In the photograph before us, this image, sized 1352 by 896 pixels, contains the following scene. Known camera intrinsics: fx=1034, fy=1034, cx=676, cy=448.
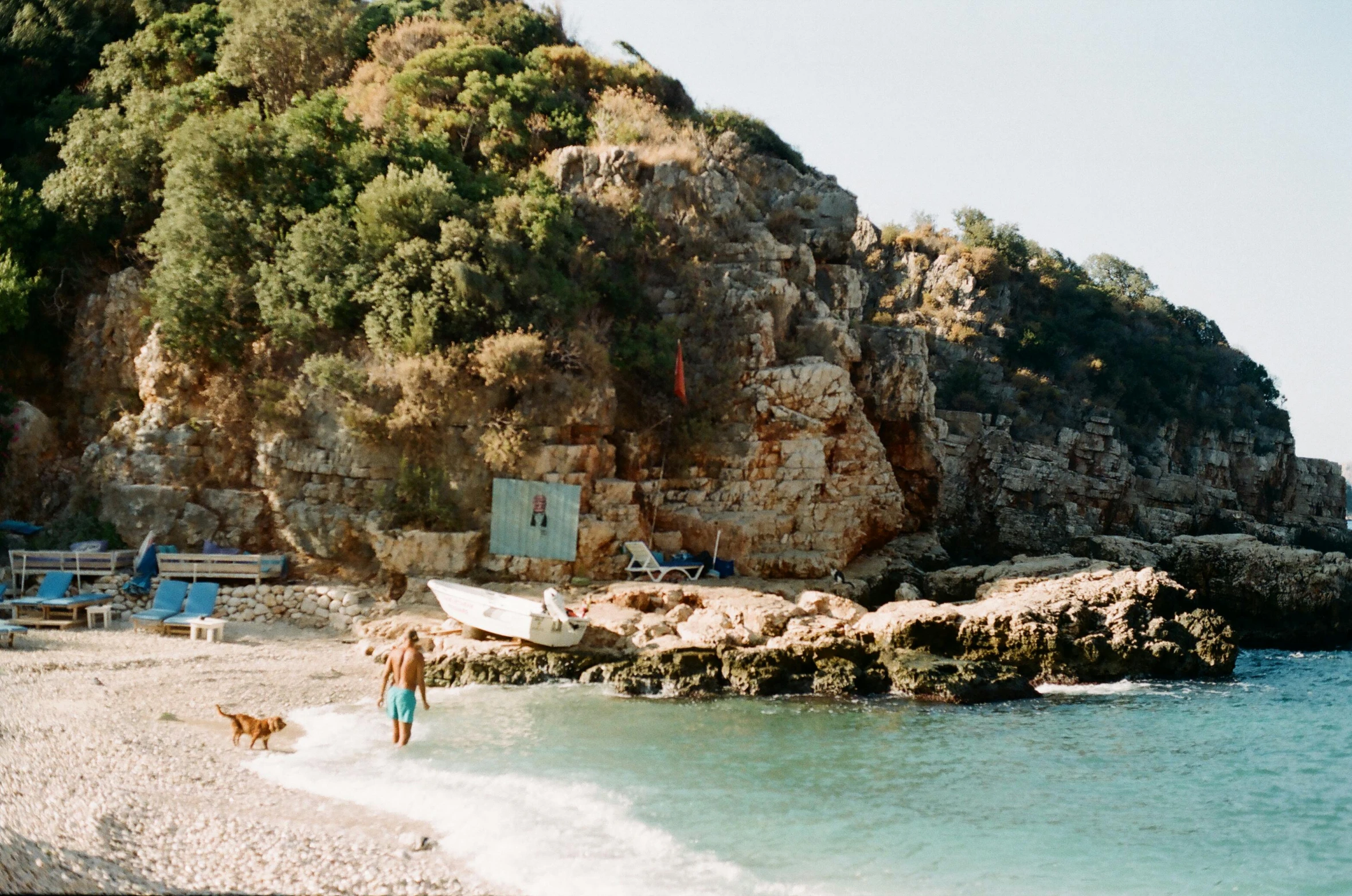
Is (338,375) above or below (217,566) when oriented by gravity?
above

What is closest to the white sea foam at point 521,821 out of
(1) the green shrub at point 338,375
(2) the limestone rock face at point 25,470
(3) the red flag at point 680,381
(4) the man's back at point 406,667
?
(4) the man's back at point 406,667

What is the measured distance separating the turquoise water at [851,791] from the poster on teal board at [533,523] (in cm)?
417

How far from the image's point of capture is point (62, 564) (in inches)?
783

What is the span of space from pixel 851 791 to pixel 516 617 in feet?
23.0

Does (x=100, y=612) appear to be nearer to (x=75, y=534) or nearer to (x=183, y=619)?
(x=183, y=619)

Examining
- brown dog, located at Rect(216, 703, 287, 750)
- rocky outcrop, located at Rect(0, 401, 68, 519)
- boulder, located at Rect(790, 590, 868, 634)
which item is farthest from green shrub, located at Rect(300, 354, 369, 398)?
→ boulder, located at Rect(790, 590, 868, 634)

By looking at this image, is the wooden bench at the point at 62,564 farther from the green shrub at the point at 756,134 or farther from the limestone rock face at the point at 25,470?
the green shrub at the point at 756,134

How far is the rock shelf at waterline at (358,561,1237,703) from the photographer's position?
Answer: 17.0m

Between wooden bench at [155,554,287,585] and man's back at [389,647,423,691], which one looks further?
wooden bench at [155,554,287,585]

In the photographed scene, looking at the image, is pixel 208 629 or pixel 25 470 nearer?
pixel 208 629

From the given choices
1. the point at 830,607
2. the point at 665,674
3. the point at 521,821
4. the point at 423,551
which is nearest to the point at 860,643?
the point at 830,607

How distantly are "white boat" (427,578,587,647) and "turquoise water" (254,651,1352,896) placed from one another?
3.19 feet

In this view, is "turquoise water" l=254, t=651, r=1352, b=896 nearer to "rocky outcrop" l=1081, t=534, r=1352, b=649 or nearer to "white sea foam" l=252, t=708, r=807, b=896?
"white sea foam" l=252, t=708, r=807, b=896

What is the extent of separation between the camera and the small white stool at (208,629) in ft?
57.9
